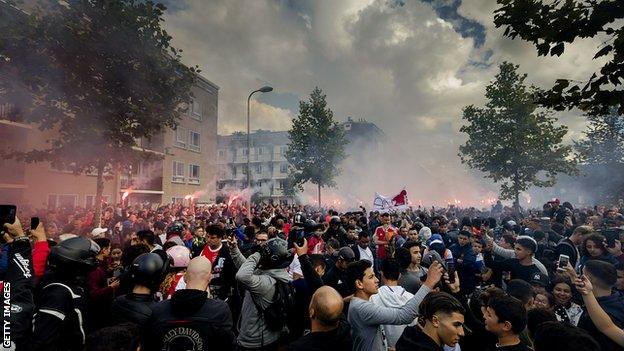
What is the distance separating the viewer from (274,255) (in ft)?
11.9

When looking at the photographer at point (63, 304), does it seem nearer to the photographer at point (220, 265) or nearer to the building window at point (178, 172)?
the photographer at point (220, 265)

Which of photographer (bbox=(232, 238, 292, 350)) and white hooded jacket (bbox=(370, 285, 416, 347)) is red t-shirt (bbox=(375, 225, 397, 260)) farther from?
photographer (bbox=(232, 238, 292, 350))

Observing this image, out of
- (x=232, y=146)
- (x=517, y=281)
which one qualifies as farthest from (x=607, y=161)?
(x=232, y=146)

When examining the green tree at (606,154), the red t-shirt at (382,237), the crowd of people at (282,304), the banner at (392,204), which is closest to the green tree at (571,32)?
the crowd of people at (282,304)

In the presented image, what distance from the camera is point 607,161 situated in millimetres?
35844

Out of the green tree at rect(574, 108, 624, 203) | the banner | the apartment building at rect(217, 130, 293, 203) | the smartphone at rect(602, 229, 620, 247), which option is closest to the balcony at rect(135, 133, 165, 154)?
the banner

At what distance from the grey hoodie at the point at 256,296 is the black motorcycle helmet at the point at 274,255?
57 millimetres

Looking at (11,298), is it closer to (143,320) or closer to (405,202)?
(143,320)

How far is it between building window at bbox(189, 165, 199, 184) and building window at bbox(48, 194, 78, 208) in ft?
33.7

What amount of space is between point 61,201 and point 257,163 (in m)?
40.8

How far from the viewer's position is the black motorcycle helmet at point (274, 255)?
3666 mm

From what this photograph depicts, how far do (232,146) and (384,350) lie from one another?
61.8 meters

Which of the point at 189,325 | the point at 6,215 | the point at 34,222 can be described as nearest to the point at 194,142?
the point at 34,222

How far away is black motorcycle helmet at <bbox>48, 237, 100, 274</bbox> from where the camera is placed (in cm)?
283
